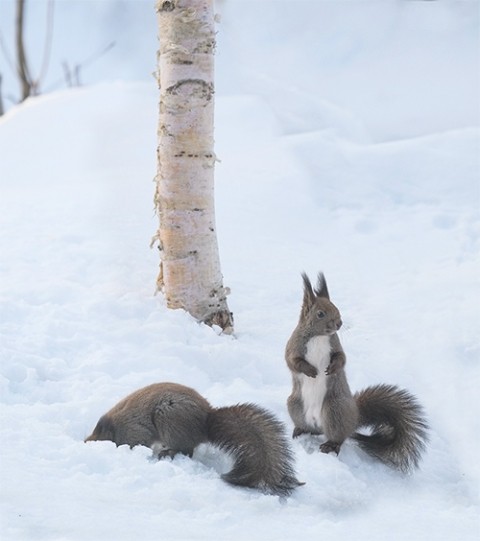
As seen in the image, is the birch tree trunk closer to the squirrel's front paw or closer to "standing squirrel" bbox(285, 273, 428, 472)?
"standing squirrel" bbox(285, 273, 428, 472)

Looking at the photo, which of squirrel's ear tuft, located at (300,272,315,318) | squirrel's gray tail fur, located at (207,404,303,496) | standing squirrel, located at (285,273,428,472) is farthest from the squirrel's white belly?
squirrel's gray tail fur, located at (207,404,303,496)

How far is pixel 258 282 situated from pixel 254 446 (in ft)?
8.52

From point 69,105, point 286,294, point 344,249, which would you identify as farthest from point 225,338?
point 69,105

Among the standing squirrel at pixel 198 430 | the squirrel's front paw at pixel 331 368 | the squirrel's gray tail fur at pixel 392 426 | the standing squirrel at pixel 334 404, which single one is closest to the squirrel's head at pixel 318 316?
the standing squirrel at pixel 334 404

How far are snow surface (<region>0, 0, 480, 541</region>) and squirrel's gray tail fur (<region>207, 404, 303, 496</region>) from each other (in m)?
0.07

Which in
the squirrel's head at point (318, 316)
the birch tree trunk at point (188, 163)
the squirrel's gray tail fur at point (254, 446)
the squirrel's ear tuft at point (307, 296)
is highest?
the birch tree trunk at point (188, 163)

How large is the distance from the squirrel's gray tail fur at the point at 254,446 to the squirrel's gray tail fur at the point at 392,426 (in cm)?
68

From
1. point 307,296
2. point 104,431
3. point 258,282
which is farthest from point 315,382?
point 258,282

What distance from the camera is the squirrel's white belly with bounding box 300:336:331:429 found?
3.90 meters

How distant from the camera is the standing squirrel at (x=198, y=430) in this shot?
11.0ft

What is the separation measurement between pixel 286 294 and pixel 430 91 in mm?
5246

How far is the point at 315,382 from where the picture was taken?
391 cm

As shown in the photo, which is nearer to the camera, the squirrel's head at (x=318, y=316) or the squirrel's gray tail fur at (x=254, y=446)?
the squirrel's gray tail fur at (x=254, y=446)

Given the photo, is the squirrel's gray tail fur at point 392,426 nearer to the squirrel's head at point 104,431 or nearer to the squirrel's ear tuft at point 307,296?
the squirrel's ear tuft at point 307,296
